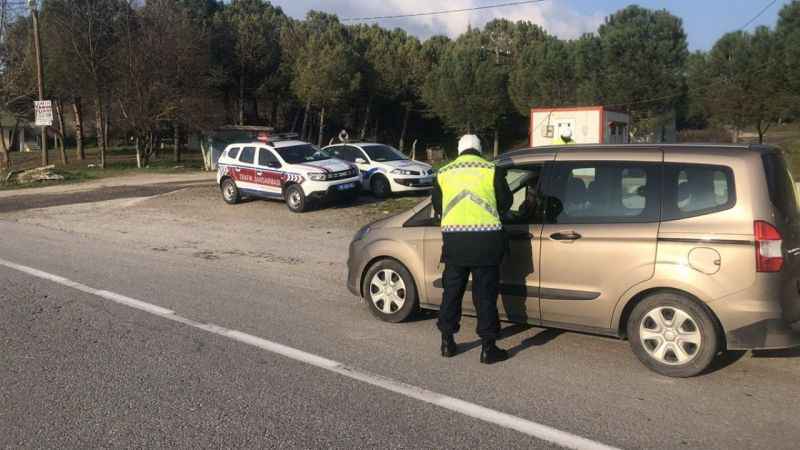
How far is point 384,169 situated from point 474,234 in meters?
13.0

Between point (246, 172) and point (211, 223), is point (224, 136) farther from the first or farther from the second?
Result: point (211, 223)

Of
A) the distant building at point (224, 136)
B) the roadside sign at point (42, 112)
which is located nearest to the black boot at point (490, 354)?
the roadside sign at point (42, 112)

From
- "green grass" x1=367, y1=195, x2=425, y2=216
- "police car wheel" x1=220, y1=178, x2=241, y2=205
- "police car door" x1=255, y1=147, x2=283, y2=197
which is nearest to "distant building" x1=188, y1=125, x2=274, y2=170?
"police car wheel" x1=220, y1=178, x2=241, y2=205

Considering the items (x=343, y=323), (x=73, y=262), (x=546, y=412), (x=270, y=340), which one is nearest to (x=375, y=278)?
(x=343, y=323)

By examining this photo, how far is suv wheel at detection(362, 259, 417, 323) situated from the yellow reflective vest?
124cm

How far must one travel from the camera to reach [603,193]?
561cm

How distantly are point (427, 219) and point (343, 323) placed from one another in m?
1.31

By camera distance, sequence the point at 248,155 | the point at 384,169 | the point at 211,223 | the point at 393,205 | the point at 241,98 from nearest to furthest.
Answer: the point at 211,223 < the point at 393,205 < the point at 248,155 < the point at 384,169 < the point at 241,98

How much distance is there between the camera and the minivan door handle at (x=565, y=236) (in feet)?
18.3

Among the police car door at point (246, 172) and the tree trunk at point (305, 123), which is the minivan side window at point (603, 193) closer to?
the police car door at point (246, 172)

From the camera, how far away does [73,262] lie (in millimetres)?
10398

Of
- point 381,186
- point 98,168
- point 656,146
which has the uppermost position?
point 656,146

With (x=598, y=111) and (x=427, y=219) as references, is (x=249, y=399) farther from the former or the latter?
(x=598, y=111)

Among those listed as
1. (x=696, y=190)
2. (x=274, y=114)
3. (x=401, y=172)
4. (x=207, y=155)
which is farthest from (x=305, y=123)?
(x=696, y=190)
